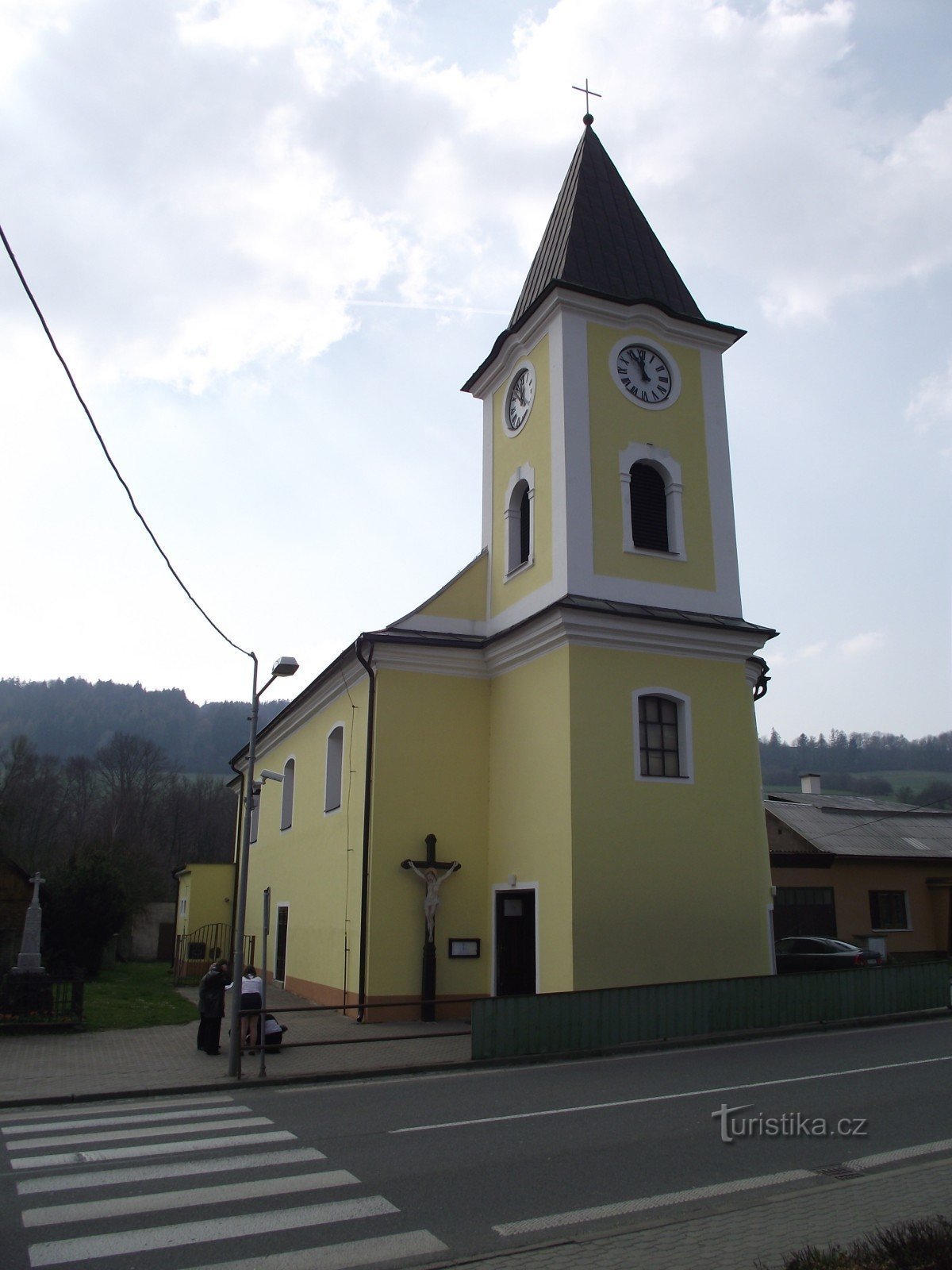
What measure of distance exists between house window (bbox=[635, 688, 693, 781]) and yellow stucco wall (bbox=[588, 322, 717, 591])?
2444 mm

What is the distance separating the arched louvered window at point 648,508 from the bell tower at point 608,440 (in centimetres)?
3

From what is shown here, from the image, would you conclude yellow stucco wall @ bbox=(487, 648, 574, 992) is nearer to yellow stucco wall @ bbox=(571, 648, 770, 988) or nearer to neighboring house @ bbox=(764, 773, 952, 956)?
yellow stucco wall @ bbox=(571, 648, 770, 988)

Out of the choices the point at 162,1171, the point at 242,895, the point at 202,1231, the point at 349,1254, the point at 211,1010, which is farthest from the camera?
the point at 211,1010

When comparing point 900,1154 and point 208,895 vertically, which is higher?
point 208,895

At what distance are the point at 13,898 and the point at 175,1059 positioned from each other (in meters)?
13.2

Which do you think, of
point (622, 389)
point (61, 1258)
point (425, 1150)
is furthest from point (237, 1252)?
point (622, 389)

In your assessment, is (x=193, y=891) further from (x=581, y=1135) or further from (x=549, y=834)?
(x=581, y=1135)

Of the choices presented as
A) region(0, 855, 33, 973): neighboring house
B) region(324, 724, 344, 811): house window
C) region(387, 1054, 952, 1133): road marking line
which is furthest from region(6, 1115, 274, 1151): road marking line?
region(0, 855, 33, 973): neighboring house

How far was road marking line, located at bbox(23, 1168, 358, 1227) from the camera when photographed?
6633 mm

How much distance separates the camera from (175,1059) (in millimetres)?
13719

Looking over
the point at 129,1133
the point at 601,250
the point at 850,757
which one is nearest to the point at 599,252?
the point at 601,250

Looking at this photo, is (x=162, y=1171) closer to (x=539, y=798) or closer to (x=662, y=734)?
(x=539, y=798)

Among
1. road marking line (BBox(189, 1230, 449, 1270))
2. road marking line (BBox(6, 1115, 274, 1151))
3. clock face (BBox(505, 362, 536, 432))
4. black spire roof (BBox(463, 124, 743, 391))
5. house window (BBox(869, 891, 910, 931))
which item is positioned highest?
black spire roof (BBox(463, 124, 743, 391))

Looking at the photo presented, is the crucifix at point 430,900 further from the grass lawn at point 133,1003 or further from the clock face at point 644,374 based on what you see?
the clock face at point 644,374
